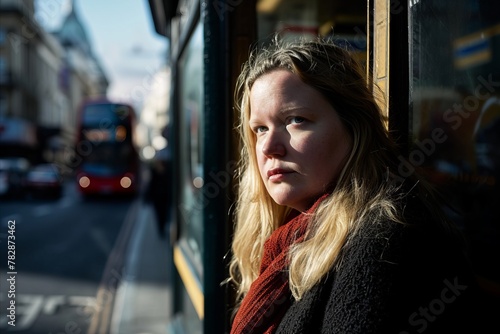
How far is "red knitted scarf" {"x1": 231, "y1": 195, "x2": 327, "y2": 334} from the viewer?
1.13 metres

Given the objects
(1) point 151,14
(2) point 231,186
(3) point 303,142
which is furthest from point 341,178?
(1) point 151,14

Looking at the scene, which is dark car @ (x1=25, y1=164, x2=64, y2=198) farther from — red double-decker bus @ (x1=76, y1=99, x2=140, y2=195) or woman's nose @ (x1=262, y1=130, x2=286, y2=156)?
woman's nose @ (x1=262, y1=130, x2=286, y2=156)

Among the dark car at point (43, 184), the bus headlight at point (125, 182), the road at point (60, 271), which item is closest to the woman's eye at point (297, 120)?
the road at point (60, 271)

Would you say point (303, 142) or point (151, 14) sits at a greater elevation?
point (151, 14)

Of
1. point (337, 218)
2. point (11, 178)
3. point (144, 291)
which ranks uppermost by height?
point (337, 218)

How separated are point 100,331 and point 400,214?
5040mm

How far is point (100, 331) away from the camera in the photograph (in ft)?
18.0

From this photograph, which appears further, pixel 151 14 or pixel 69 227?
pixel 69 227

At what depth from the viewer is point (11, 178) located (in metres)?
22.8

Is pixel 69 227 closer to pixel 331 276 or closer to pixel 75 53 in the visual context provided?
pixel 331 276

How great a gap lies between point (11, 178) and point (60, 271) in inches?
634

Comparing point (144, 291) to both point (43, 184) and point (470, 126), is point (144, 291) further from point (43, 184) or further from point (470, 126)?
point (43, 184)

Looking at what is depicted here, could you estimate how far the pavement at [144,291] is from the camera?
18.1 ft

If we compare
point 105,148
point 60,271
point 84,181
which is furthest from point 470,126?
point 84,181
